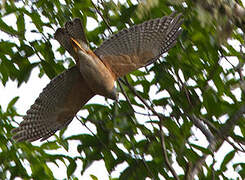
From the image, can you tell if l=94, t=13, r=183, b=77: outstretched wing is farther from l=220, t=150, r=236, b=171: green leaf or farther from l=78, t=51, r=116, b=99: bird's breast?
l=220, t=150, r=236, b=171: green leaf

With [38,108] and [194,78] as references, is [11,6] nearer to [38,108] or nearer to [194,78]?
[38,108]

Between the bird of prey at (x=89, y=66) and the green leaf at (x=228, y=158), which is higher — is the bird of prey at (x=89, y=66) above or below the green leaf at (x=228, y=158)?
above

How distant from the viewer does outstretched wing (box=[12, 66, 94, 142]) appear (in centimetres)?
406

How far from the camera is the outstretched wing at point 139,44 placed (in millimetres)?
3707

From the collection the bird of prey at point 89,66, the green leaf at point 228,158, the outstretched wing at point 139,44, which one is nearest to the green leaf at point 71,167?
the bird of prey at point 89,66

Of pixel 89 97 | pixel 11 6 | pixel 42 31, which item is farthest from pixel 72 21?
pixel 89 97

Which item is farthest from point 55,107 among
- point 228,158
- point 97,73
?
point 228,158

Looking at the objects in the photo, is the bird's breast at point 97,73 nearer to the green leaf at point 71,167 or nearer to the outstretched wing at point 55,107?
the outstretched wing at point 55,107

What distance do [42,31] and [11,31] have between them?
0.22 meters

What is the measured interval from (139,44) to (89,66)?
1.62 ft

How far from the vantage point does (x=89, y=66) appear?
3.84 meters

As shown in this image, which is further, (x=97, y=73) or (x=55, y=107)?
(x=55, y=107)

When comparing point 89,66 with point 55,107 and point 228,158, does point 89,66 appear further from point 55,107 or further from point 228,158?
point 228,158

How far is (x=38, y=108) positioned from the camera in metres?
4.39
